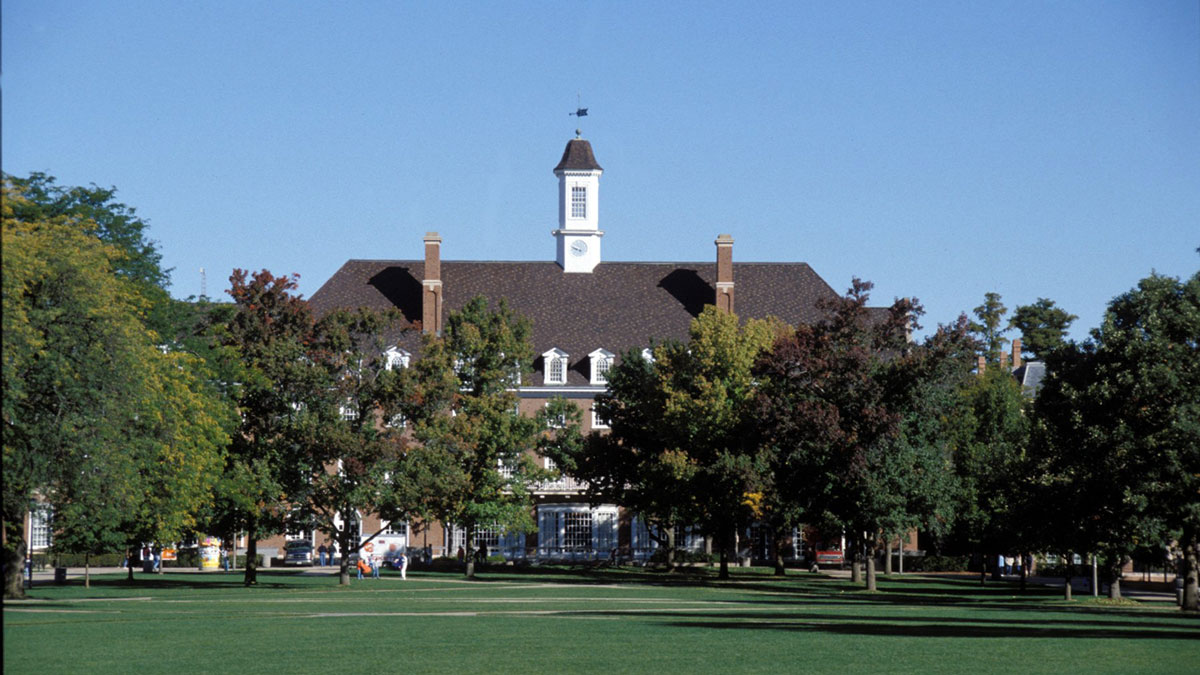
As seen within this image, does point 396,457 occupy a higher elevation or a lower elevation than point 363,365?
lower

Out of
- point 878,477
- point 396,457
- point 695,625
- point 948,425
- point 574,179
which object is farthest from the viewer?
point 574,179

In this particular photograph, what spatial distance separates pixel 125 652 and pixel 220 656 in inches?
68.5

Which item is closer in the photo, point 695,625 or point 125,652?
point 125,652

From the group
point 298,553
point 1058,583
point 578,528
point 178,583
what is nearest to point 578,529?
point 578,528

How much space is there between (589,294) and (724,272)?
8838mm

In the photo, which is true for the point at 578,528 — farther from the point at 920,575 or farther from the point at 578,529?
A: the point at 920,575

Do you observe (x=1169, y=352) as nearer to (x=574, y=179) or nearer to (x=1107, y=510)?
(x=1107, y=510)

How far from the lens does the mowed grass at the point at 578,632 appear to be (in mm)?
20672

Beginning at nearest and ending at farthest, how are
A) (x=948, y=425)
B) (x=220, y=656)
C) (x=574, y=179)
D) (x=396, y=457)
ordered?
1. (x=220, y=656)
2. (x=396, y=457)
3. (x=948, y=425)
4. (x=574, y=179)

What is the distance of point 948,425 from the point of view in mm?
61906

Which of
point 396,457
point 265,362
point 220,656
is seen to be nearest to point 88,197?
point 265,362

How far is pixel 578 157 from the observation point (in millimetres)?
88438

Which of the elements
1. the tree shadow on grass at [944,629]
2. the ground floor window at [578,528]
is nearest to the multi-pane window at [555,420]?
the ground floor window at [578,528]

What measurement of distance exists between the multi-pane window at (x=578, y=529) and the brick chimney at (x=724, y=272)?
1465 cm
